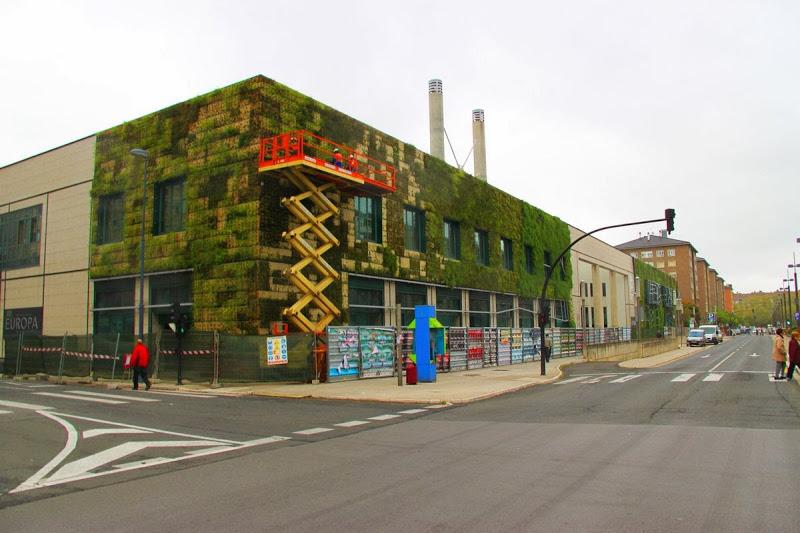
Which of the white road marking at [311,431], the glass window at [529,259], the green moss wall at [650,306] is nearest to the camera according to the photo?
the white road marking at [311,431]

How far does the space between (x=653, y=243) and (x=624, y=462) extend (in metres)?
147

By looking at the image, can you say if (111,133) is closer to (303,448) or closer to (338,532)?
(303,448)

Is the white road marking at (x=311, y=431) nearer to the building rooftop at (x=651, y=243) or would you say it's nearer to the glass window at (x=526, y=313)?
the glass window at (x=526, y=313)

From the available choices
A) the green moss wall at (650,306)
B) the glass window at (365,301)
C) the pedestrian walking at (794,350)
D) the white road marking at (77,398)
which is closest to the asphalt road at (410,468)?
the white road marking at (77,398)

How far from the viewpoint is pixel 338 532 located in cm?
529

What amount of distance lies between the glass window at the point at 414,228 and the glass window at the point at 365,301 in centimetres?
367

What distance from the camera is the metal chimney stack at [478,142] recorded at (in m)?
47.8

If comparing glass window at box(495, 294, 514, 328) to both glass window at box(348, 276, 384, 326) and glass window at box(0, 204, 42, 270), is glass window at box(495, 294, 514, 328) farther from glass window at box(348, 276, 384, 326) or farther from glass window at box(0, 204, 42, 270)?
glass window at box(0, 204, 42, 270)

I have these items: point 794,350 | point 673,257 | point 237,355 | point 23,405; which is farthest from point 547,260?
point 673,257

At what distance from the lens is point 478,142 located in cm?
4828

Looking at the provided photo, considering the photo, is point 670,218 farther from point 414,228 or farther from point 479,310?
point 479,310

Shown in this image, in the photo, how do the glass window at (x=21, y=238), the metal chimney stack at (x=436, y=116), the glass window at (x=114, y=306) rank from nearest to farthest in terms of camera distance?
the glass window at (x=114, y=306) < the glass window at (x=21, y=238) < the metal chimney stack at (x=436, y=116)

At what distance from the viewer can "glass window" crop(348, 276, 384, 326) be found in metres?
27.3

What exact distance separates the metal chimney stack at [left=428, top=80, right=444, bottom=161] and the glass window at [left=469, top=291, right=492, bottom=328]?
33.2 feet
